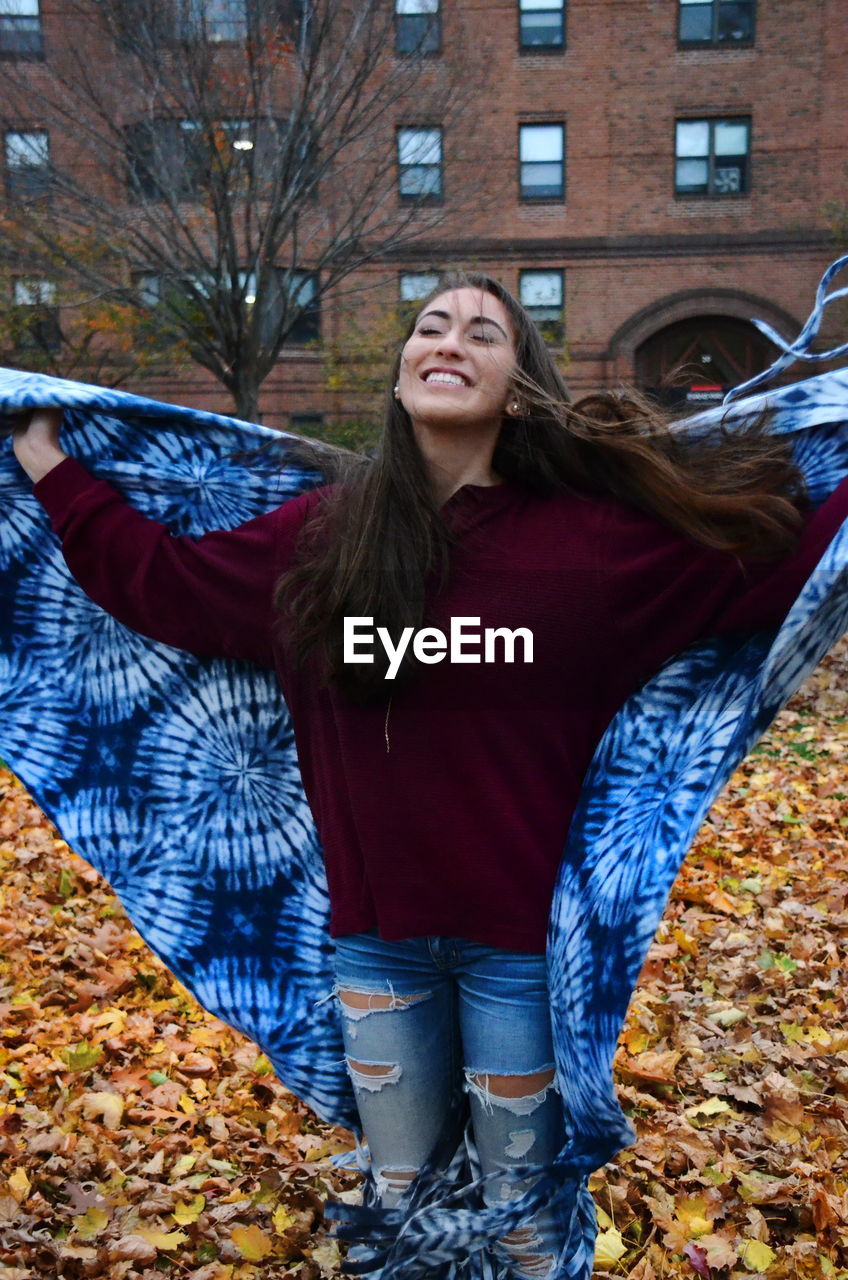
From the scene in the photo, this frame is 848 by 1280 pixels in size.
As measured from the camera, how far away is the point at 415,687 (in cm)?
214

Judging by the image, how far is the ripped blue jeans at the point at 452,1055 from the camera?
219cm

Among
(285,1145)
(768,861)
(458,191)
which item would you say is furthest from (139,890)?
(458,191)

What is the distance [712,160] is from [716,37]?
1907 millimetres

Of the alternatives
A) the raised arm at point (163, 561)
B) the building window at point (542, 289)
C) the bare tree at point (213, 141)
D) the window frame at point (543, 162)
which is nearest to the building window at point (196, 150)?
the bare tree at point (213, 141)

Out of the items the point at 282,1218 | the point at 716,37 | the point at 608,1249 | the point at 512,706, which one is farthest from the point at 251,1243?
the point at 716,37

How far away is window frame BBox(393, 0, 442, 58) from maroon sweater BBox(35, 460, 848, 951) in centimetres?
968

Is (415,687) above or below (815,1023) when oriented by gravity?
above

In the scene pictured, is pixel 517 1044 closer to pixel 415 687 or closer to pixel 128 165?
pixel 415 687

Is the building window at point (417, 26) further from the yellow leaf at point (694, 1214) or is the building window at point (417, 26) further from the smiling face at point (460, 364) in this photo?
the yellow leaf at point (694, 1214)

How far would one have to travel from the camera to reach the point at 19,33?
1062 cm

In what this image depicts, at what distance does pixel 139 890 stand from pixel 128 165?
9.17 meters

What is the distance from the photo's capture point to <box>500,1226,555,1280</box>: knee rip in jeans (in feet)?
7.45

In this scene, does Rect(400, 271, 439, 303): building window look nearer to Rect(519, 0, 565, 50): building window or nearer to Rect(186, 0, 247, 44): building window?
Rect(186, 0, 247, 44): building window
